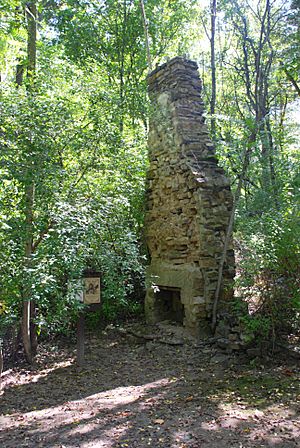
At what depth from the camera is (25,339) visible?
5.90m

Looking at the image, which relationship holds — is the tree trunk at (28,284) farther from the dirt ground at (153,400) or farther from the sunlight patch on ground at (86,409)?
the sunlight patch on ground at (86,409)

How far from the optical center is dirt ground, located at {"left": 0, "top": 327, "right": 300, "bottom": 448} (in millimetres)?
3344

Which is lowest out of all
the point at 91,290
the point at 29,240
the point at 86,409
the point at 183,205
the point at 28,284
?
the point at 86,409

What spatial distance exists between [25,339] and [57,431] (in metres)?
2.55

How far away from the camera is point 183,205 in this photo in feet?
22.6

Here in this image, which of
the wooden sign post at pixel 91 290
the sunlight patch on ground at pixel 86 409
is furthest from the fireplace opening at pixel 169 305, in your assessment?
the sunlight patch on ground at pixel 86 409

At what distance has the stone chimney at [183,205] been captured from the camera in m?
6.43

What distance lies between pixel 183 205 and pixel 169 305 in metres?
2.14

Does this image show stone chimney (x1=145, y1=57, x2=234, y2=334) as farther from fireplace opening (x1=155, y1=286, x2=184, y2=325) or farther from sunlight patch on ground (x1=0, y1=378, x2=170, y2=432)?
sunlight patch on ground (x1=0, y1=378, x2=170, y2=432)

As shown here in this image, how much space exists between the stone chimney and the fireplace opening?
2 centimetres

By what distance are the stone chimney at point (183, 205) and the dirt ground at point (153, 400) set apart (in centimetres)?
104

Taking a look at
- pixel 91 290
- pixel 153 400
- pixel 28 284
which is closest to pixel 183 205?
pixel 91 290

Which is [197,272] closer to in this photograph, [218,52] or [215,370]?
[215,370]

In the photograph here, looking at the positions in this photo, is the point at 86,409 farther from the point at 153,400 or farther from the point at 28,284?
the point at 28,284
